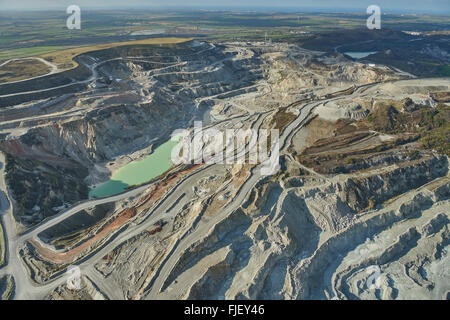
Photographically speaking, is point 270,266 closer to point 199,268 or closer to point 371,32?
point 199,268

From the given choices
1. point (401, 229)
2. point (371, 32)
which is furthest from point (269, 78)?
point (371, 32)

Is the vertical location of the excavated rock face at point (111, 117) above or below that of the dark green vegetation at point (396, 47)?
below

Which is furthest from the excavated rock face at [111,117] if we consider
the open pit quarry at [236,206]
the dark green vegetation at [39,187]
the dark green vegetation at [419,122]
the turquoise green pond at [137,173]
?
the dark green vegetation at [419,122]

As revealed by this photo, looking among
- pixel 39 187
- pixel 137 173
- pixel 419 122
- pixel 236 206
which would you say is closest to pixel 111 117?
pixel 137 173

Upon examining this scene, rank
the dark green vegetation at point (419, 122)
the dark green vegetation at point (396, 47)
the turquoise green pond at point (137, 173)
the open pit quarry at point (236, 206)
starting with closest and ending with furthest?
1. the open pit quarry at point (236, 206)
2. the dark green vegetation at point (419, 122)
3. the turquoise green pond at point (137, 173)
4. the dark green vegetation at point (396, 47)

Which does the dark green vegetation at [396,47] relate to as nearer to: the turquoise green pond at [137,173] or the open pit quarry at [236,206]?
the open pit quarry at [236,206]

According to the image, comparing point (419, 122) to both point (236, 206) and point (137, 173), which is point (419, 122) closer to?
point (236, 206)

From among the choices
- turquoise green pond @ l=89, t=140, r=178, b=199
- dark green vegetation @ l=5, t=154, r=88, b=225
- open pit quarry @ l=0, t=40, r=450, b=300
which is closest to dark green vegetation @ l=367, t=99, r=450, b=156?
open pit quarry @ l=0, t=40, r=450, b=300

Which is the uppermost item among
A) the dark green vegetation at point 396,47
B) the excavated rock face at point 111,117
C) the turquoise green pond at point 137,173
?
the dark green vegetation at point 396,47
